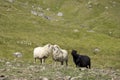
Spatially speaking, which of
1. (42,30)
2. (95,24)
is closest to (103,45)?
(42,30)

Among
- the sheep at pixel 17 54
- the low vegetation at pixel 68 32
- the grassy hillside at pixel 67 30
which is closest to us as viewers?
the sheep at pixel 17 54

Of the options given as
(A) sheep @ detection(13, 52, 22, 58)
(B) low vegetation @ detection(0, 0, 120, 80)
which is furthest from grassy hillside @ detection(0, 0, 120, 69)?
(A) sheep @ detection(13, 52, 22, 58)

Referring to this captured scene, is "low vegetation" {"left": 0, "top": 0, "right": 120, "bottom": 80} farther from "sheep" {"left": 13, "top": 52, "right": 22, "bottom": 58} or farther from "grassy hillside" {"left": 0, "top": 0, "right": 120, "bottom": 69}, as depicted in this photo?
"sheep" {"left": 13, "top": 52, "right": 22, "bottom": 58}

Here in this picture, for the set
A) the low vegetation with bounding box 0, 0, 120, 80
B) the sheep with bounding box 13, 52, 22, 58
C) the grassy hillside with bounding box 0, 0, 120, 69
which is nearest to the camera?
the sheep with bounding box 13, 52, 22, 58

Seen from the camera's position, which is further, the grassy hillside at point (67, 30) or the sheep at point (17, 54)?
the grassy hillside at point (67, 30)

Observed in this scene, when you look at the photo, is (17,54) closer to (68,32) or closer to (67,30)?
(68,32)

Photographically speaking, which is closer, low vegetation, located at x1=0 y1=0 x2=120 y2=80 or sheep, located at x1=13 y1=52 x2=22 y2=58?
sheep, located at x1=13 y1=52 x2=22 y2=58

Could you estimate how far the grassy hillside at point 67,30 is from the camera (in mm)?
88512

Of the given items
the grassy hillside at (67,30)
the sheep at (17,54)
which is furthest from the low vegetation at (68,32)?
the sheep at (17,54)

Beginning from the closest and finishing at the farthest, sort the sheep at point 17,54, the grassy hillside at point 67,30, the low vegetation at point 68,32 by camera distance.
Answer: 1. the sheep at point 17,54
2. the low vegetation at point 68,32
3. the grassy hillside at point 67,30

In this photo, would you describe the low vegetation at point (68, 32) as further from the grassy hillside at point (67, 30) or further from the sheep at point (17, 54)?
the sheep at point (17, 54)

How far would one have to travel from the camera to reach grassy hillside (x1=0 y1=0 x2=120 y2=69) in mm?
88512

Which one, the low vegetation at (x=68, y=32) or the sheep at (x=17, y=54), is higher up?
the low vegetation at (x=68, y=32)

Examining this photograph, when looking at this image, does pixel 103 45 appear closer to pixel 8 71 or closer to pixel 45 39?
pixel 45 39
